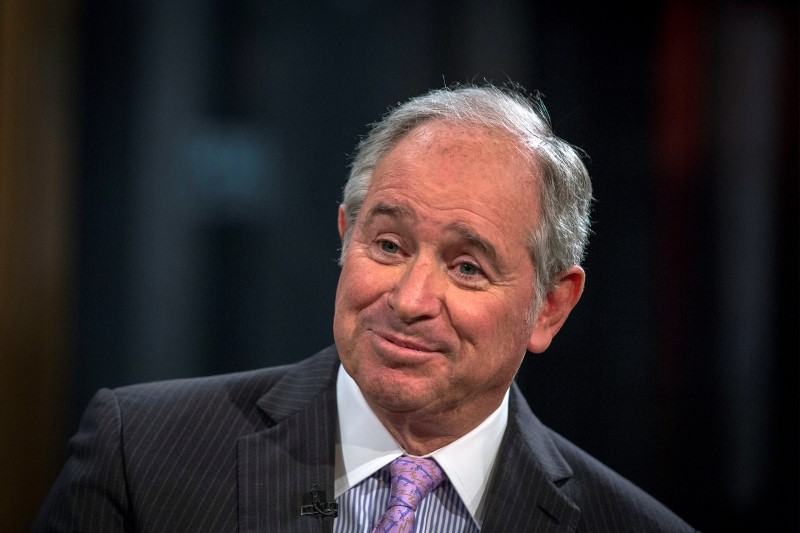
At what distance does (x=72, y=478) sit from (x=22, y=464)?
2.35 feet

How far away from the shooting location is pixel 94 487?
2049mm

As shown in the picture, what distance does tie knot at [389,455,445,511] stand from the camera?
208cm

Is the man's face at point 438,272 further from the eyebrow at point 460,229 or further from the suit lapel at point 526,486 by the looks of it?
the suit lapel at point 526,486

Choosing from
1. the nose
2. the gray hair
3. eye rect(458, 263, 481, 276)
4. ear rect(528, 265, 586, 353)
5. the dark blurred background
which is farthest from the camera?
the dark blurred background

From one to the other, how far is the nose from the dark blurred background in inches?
37.8

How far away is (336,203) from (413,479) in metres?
1.10

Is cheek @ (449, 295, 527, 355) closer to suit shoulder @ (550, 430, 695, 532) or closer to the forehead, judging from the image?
→ the forehead

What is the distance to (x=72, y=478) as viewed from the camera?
207 centimetres

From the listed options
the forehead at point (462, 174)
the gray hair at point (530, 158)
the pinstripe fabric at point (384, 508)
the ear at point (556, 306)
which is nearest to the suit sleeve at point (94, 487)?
the pinstripe fabric at point (384, 508)

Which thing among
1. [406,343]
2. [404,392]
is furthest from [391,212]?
[404,392]

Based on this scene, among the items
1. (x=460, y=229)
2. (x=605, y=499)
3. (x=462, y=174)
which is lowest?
(x=605, y=499)

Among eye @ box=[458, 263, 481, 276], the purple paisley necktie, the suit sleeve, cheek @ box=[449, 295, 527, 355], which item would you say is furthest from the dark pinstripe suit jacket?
eye @ box=[458, 263, 481, 276]

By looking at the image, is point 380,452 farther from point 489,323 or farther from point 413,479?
point 489,323

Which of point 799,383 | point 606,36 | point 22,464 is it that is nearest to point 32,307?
point 22,464
